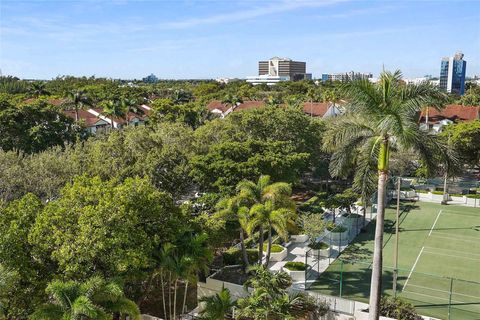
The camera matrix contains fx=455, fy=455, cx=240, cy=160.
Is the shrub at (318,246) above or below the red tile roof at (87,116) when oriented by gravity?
below

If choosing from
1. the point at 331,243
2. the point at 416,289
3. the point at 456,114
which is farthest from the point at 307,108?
the point at 416,289

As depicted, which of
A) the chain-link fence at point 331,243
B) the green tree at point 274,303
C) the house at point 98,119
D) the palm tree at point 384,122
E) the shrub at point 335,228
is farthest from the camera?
the house at point 98,119

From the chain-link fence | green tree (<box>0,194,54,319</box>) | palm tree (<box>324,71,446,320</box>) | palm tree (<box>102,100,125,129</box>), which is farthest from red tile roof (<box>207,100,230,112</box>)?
palm tree (<box>324,71,446,320</box>)

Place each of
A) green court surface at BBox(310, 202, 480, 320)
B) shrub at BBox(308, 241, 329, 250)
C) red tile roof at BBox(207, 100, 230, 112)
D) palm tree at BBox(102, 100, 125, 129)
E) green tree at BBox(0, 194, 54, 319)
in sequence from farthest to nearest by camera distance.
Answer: red tile roof at BBox(207, 100, 230, 112) → palm tree at BBox(102, 100, 125, 129) → shrub at BBox(308, 241, 329, 250) → green court surface at BBox(310, 202, 480, 320) → green tree at BBox(0, 194, 54, 319)

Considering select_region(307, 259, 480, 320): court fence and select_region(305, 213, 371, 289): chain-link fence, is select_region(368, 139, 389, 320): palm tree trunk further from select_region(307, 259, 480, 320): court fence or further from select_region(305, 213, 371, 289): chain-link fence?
select_region(305, 213, 371, 289): chain-link fence

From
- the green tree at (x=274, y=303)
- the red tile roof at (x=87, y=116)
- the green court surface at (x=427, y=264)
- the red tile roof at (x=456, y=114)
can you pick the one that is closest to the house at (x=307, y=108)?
the red tile roof at (x=456, y=114)

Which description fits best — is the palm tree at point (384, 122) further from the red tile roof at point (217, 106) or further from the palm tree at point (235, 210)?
the red tile roof at point (217, 106)
